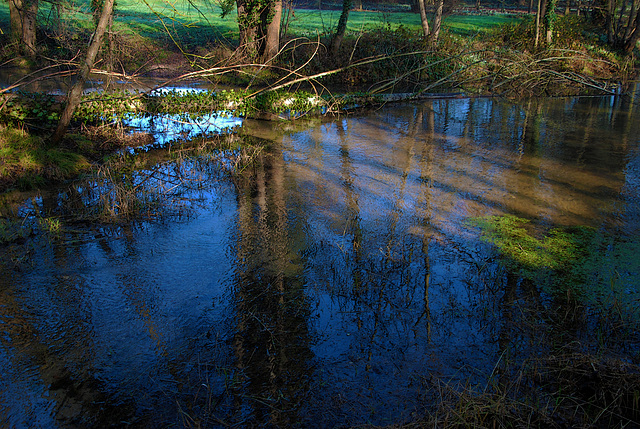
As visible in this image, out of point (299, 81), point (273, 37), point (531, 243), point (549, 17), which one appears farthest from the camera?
point (549, 17)

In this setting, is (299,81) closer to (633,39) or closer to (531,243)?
(531,243)

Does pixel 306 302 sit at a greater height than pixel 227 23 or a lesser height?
lesser

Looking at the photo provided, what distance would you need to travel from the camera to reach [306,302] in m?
5.08

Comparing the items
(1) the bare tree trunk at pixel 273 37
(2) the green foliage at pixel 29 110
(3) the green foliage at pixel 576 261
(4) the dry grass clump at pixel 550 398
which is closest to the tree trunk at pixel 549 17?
(1) the bare tree trunk at pixel 273 37

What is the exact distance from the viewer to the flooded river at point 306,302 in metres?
3.80

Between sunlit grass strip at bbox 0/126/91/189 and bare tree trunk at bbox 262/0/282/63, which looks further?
bare tree trunk at bbox 262/0/282/63

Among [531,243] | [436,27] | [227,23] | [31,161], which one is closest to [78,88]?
[31,161]

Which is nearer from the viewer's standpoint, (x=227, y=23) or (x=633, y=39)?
(x=633, y=39)

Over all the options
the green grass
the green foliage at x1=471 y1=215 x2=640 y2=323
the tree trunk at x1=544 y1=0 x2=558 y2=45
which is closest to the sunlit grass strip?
the green foliage at x1=471 y1=215 x2=640 y2=323

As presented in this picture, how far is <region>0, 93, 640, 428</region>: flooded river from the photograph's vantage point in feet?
12.5

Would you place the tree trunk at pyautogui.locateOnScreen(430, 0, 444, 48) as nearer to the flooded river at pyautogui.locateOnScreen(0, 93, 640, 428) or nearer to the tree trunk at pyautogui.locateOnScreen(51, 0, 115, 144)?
the flooded river at pyautogui.locateOnScreen(0, 93, 640, 428)

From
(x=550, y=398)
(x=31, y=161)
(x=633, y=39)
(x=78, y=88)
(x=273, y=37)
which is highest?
(x=633, y=39)

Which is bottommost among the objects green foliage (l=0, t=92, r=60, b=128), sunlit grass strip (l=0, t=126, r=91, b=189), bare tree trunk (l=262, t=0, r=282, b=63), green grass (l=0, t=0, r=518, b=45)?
sunlit grass strip (l=0, t=126, r=91, b=189)

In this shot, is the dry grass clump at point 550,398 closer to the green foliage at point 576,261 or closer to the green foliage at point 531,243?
the green foliage at point 576,261
